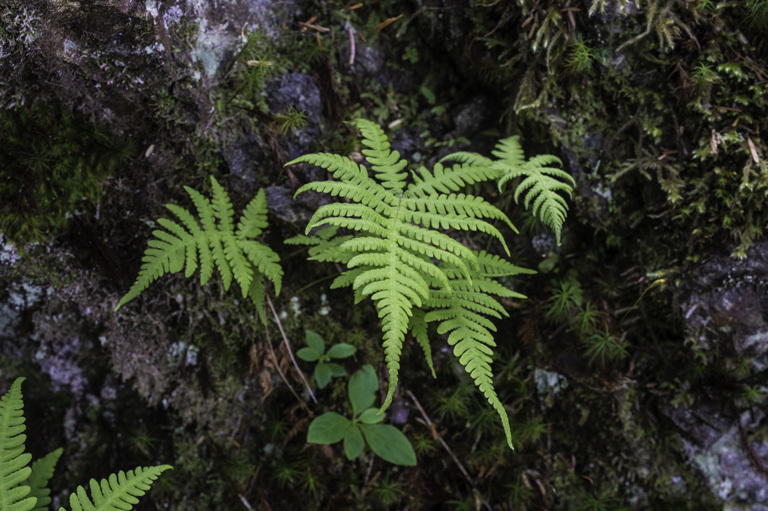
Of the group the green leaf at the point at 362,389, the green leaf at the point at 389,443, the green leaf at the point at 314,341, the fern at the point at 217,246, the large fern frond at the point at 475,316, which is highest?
the fern at the point at 217,246

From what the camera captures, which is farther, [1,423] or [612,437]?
[612,437]

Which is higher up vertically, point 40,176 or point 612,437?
point 40,176

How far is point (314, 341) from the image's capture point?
3586mm

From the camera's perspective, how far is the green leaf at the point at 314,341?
11.7ft

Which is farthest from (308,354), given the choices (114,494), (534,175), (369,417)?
(534,175)

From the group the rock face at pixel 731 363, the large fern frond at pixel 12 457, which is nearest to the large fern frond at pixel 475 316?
the rock face at pixel 731 363

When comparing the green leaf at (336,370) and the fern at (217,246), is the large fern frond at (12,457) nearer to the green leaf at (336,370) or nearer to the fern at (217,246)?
the fern at (217,246)

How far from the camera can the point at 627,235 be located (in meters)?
3.67

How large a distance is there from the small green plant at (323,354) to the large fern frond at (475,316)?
0.89 meters

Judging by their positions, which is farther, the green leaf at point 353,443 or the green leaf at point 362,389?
the green leaf at point 362,389

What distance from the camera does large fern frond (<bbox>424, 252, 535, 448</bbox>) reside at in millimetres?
2572

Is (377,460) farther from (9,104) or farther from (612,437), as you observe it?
(9,104)

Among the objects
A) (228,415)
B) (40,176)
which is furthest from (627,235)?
(40,176)

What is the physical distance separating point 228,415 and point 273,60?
265cm
